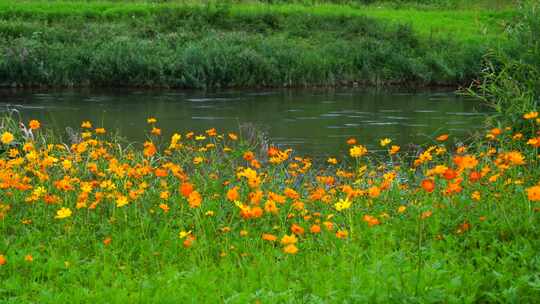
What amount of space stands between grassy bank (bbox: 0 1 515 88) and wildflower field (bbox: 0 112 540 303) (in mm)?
16477

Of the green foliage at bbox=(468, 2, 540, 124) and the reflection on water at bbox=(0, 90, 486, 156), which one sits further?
the reflection on water at bbox=(0, 90, 486, 156)

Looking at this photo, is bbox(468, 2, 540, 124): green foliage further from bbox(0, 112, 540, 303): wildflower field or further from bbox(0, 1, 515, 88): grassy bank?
bbox(0, 1, 515, 88): grassy bank

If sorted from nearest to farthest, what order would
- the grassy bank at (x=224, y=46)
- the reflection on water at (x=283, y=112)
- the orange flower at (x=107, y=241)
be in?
the orange flower at (x=107, y=241), the reflection on water at (x=283, y=112), the grassy bank at (x=224, y=46)

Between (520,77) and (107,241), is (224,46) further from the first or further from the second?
(107,241)

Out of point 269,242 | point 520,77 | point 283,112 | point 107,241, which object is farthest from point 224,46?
point 107,241

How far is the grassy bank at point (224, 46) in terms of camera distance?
1033 inches

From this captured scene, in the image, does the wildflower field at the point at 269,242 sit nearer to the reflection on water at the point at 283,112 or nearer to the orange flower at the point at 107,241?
the orange flower at the point at 107,241

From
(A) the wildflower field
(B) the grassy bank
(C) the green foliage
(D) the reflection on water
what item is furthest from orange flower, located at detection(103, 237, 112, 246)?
(B) the grassy bank

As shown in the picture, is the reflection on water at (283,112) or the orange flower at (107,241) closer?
the orange flower at (107,241)

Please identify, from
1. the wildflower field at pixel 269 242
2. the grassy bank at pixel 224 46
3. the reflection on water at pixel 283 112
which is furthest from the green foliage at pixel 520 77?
the grassy bank at pixel 224 46

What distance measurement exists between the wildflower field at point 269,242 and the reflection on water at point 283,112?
8319 mm

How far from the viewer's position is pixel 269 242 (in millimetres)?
6391

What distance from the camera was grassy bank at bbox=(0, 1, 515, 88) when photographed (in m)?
26.2

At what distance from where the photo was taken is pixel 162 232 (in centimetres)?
645
